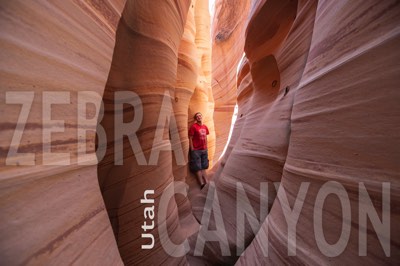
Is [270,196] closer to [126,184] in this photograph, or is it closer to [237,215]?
[237,215]

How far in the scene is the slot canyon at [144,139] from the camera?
0.89 feet

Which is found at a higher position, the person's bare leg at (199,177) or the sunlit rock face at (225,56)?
the sunlit rock face at (225,56)

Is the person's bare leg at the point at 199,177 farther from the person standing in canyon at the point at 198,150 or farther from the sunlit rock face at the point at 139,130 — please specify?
the sunlit rock face at the point at 139,130

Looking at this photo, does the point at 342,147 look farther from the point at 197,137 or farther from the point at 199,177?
the point at 199,177

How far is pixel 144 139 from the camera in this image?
901 mm

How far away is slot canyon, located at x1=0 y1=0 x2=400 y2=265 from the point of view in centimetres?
27

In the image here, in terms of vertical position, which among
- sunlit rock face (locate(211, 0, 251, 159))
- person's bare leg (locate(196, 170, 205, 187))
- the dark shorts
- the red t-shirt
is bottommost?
person's bare leg (locate(196, 170, 205, 187))

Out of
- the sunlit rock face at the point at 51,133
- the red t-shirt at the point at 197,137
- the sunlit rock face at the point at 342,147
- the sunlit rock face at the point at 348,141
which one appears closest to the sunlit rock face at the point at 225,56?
the red t-shirt at the point at 197,137

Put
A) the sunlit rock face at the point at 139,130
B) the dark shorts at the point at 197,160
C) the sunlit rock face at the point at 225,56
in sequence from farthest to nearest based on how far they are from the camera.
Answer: the sunlit rock face at the point at 225,56 → the dark shorts at the point at 197,160 → the sunlit rock face at the point at 139,130

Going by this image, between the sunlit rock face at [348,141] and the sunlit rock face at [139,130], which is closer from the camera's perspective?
the sunlit rock face at [348,141]

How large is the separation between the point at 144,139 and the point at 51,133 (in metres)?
0.60

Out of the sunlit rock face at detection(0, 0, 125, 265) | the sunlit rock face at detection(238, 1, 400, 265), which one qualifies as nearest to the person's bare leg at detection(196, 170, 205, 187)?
the sunlit rock face at detection(238, 1, 400, 265)

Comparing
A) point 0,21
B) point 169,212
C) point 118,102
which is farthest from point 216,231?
point 0,21

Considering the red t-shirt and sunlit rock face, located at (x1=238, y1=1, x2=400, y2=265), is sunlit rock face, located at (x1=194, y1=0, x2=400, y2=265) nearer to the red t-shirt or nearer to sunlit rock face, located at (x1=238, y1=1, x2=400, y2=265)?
sunlit rock face, located at (x1=238, y1=1, x2=400, y2=265)
